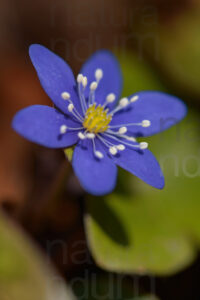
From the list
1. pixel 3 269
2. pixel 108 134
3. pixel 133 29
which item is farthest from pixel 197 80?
pixel 3 269

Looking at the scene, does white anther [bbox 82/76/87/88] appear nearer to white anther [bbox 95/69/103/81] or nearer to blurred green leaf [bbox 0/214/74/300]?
white anther [bbox 95/69/103/81]

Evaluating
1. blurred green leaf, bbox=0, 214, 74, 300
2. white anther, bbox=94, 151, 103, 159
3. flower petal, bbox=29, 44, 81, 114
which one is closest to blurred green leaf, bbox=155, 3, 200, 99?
flower petal, bbox=29, 44, 81, 114

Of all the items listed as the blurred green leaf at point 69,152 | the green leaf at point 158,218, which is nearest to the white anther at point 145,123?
the blurred green leaf at point 69,152

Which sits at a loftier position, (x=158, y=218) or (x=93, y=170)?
(x=93, y=170)

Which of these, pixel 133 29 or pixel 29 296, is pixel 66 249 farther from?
pixel 133 29

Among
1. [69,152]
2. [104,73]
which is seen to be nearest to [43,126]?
[69,152]

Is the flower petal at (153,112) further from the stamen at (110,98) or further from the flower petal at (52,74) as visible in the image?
the flower petal at (52,74)

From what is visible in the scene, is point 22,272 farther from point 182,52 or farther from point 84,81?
point 182,52
